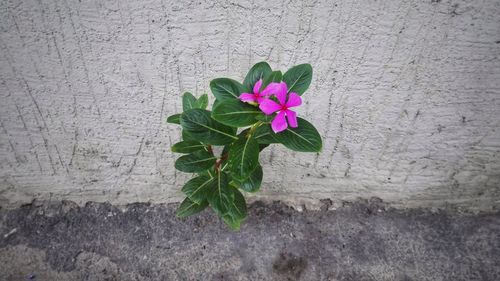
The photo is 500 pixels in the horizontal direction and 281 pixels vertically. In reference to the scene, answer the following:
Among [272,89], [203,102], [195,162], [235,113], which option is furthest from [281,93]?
[195,162]

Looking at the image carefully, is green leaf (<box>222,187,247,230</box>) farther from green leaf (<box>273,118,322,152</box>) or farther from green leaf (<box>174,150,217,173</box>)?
green leaf (<box>273,118,322,152</box>)

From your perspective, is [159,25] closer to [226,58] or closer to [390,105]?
[226,58]

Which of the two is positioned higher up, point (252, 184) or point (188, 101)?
point (188, 101)

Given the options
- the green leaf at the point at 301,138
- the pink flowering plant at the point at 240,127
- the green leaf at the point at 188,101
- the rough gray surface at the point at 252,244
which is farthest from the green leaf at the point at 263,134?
the rough gray surface at the point at 252,244

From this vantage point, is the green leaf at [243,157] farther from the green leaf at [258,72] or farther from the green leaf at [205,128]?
the green leaf at [258,72]

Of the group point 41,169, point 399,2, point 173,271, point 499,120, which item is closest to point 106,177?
point 41,169

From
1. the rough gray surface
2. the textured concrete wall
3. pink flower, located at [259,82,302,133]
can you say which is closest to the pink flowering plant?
pink flower, located at [259,82,302,133]

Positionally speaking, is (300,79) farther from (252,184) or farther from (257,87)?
(252,184)
